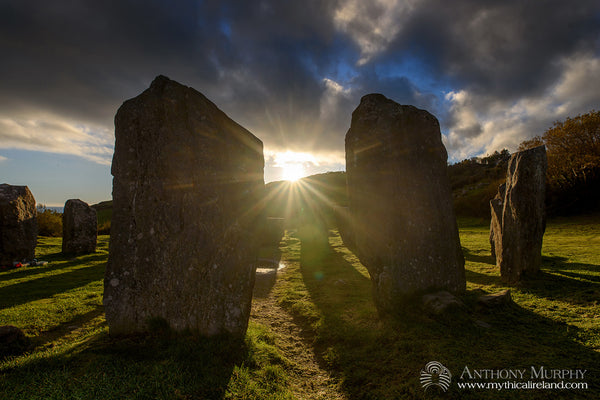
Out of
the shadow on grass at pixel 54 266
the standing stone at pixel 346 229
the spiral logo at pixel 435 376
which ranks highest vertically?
the standing stone at pixel 346 229

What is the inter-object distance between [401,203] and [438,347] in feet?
10.6

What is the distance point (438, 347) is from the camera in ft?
15.2

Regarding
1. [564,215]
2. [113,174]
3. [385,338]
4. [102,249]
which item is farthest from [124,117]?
[564,215]

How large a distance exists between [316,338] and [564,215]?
3045 cm

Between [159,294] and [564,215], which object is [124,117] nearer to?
[159,294]

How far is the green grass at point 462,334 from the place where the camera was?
4027mm

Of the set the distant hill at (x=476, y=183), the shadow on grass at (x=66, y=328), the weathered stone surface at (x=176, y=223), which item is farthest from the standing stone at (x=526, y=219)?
the shadow on grass at (x=66, y=328)

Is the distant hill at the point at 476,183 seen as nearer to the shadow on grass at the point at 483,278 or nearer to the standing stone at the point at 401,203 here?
the shadow on grass at the point at 483,278

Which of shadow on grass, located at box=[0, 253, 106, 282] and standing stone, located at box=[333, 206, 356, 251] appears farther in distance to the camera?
standing stone, located at box=[333, 206, 356, 251]

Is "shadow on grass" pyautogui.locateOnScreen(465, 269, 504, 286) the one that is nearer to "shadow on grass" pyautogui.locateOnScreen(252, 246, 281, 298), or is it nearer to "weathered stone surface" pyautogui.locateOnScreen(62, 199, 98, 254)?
"shadow on grass" pyautogui.locateOnScreen(252, 246, 281, 298)

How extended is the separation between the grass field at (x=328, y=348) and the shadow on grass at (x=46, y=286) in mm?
101

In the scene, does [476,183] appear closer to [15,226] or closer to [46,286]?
[46,286]

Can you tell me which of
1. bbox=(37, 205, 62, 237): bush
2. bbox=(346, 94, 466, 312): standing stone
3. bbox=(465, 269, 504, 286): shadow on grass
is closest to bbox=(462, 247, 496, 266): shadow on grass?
bbox=(465, 269, 504, 286): shadow on grass

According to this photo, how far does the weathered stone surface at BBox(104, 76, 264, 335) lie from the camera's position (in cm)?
507
